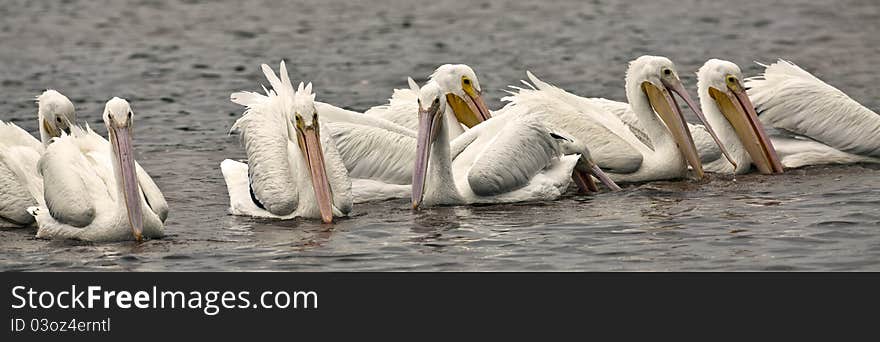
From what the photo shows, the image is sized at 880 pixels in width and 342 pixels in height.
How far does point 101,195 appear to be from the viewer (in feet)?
26.2

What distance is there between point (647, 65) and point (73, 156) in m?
3.50

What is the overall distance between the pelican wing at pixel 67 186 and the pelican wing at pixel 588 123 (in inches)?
99.6

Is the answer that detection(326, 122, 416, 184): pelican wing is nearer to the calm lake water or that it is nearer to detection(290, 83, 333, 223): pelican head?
the calm lake water

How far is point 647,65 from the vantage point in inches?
384

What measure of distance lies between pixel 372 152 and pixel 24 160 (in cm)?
186

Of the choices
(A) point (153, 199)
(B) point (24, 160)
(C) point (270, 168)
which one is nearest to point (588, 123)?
(C) point (270, 168)

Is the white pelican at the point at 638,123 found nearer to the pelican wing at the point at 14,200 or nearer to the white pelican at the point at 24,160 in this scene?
the white pelican at the point at 24,160

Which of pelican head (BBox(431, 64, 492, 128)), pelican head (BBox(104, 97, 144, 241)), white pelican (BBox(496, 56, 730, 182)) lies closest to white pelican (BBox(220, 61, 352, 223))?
pelican head (BBox(104, 97, 144, 241))

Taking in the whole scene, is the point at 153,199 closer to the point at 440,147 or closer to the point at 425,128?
the point at 425,128

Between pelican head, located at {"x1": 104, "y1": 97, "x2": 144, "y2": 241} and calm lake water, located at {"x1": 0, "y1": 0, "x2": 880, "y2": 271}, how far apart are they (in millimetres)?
171

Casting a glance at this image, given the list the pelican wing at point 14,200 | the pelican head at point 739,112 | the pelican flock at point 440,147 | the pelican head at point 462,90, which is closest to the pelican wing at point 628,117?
the pelican flock at point 440,147

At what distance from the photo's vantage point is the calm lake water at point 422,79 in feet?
24.8
